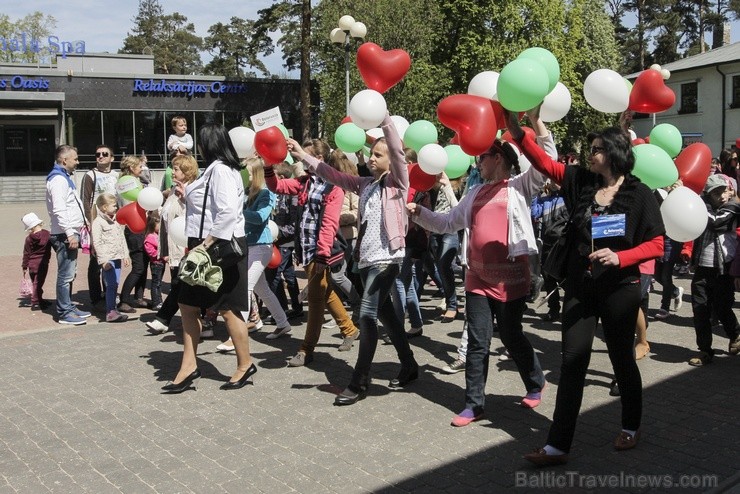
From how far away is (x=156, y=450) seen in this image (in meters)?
4.71

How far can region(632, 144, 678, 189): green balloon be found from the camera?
4.74 metres

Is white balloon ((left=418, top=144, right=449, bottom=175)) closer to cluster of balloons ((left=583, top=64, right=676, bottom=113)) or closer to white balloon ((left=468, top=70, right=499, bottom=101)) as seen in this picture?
white balloon ((left=468, top=70, right=499, bottom=101))

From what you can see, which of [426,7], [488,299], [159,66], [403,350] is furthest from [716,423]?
[159,66]

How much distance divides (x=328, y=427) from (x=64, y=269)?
486 centimetres

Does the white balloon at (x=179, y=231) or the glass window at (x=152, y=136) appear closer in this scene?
the white balloon at (x=179, y=231)

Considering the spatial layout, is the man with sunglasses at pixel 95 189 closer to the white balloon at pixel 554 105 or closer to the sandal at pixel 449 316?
the sandal at pixel 449 316

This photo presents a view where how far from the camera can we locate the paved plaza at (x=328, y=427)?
4207 millimetres

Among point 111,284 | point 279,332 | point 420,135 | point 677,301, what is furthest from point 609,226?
point 111,284

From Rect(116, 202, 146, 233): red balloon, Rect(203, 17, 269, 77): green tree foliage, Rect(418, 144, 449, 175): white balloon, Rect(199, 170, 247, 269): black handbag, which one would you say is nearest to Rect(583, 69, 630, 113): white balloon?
Rect(418, 144, 449, 175): white balloon

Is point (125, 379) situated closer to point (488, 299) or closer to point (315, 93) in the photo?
point (488, 299)

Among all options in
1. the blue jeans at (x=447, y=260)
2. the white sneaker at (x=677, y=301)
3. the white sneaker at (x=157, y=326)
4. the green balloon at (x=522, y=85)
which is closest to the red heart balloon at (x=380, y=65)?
the green balloon at (x=522, y=85)

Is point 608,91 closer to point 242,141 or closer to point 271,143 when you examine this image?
point 271,143

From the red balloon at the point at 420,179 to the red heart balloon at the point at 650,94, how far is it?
161 centimetres

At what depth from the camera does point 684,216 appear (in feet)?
14.9
